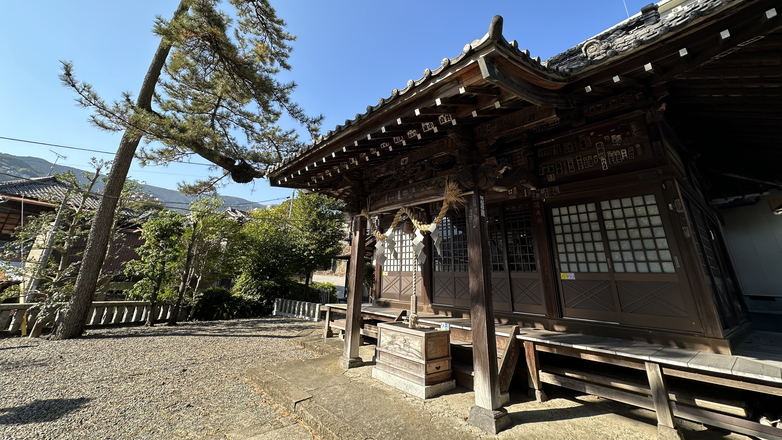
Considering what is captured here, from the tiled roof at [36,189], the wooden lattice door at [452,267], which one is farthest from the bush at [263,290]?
the wooden lattice door at [452,267]

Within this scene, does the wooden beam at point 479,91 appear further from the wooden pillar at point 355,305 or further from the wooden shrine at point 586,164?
the wooden pillar at point 355,305

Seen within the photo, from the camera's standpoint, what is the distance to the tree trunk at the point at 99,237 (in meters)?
7.17

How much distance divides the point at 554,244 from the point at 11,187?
25446mm

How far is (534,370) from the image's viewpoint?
12.1 ft

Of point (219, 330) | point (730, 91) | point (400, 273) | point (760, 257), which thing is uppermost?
point (730, 91)

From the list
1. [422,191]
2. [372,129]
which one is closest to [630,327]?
[422,191]

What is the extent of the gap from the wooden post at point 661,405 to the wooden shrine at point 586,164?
40.7 inches

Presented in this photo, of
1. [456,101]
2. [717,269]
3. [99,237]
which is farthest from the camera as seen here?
[99,237]

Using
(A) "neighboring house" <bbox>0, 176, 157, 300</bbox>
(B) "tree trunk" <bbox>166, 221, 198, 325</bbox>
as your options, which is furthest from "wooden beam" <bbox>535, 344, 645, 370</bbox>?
(A) "neighboring house" <bbox>0, 176, 157, 300</bbox>

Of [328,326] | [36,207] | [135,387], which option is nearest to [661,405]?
[328,326]

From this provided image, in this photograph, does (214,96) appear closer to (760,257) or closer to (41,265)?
(41,265)

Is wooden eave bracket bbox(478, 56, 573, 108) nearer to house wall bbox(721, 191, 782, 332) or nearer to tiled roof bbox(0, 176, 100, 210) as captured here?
house wall bbox(721, 191, 782, 332)

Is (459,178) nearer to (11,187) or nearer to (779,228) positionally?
(779,228)

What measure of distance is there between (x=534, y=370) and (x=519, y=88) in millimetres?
3511
